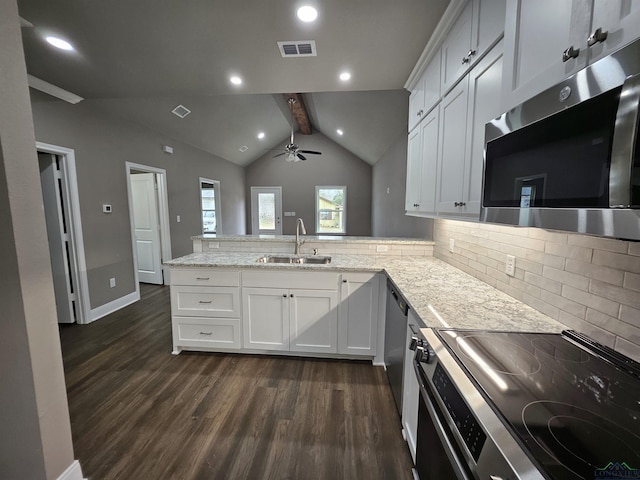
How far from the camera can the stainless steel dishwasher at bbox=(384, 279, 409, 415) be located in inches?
65.3

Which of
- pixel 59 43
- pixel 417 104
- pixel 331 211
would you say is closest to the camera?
pixel 59 43

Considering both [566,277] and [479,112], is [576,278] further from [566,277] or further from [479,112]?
[479,112]

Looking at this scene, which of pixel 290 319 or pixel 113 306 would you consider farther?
pixel 113 306

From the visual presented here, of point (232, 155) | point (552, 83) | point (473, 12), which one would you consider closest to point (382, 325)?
point (552, 83)

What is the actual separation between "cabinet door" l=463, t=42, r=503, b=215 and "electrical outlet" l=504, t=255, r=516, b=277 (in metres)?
0.42

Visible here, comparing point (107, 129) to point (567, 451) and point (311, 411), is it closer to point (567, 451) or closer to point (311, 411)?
point (311, 411)

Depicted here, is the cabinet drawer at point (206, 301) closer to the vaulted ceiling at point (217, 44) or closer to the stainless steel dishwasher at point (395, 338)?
the stainless steel dishwasher at point (395, 338)

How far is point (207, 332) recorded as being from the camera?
97.5 inches

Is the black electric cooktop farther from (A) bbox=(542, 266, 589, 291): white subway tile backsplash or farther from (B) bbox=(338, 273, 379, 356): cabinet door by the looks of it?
(B) bbox=(338, 273, 379, 356): cabinet door

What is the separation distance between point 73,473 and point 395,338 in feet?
6.09

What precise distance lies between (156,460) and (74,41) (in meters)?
2.75

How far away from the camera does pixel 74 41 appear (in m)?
1.92

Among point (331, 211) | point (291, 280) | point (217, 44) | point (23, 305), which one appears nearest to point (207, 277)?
point (291, 280)

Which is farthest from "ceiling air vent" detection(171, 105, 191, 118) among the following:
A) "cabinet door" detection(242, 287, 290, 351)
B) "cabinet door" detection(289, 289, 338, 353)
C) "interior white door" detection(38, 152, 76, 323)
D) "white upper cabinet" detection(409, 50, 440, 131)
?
"cabinet door" detection(289, 289, 338, 353)
